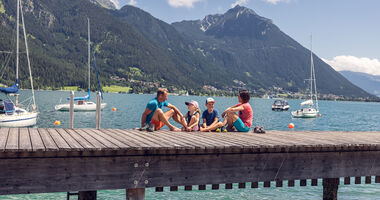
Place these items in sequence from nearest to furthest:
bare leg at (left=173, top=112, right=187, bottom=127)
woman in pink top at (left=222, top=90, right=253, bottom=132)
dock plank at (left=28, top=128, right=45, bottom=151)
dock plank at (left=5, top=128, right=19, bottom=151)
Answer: dock plank at (left=5, top=128, right=19, bottom=151)
dock plank at (left=28, top=128, right=45, bottom=151)
bare leg at (left=173, top=112, right=187, bottom=127)
woman in pink top at (left=222, top=90, right=253, bottom=132)

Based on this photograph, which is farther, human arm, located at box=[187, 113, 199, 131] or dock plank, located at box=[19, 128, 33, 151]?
human arm, located at box=[187, 113, 199, 131]

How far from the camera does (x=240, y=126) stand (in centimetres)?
1184

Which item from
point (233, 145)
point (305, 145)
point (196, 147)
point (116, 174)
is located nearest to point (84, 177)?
point (116, 174)

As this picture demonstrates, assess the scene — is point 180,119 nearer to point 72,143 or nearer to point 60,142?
point 72,143

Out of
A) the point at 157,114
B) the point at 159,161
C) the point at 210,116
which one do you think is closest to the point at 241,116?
the point at 210,116

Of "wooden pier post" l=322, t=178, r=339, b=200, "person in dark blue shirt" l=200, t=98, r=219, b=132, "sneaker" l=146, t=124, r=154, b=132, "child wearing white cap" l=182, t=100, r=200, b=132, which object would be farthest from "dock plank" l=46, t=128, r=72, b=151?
"wooden pier post" l=322, t=178, r=339, b=200

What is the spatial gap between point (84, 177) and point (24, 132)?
3108 mm

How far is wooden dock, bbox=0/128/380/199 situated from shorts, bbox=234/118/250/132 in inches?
62.9

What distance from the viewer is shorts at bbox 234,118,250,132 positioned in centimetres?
1176

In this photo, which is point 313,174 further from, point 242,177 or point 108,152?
point 108,152

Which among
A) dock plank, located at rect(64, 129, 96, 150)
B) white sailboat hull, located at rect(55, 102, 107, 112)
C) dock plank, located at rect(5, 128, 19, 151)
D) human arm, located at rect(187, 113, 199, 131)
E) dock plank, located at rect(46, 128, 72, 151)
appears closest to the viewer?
dock plank, located at rect(5, 128, 19, 151)

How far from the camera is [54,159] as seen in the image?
736 centimetres

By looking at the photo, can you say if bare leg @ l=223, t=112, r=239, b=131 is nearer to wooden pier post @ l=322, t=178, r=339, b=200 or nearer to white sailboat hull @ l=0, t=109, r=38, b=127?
wooden pier post @ l=322, t=178, r=339, b=200

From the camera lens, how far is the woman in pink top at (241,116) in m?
11.7
